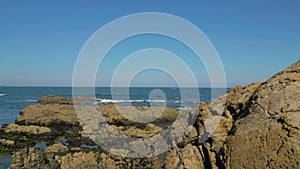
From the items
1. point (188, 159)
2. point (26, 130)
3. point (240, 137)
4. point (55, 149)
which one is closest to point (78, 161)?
point (188, 159)

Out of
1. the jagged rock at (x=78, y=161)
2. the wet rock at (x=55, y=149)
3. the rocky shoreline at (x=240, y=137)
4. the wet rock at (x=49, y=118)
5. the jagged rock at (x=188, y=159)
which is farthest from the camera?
the wet rock at (x=49, y=118)

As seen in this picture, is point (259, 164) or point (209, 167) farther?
point (209, 167)

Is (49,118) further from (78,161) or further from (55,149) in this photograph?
(78,161)

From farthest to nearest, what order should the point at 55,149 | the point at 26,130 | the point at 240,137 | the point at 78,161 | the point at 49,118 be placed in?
the point at 49,118 < the point at 26,130 < the point at 55,149 < the point at 78,161 < the point at 240,137

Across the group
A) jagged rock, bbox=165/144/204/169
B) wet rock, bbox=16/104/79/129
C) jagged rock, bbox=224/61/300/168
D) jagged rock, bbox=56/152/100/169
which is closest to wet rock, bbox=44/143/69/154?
jagged rock, bbox=56/152/100/169

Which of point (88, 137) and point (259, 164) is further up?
point (259, 164)

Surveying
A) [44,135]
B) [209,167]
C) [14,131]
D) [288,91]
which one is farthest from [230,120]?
[14,131]

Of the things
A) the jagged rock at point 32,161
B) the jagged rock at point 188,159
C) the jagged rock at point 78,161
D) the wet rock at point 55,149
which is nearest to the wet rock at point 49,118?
the wet rock at point 55,149

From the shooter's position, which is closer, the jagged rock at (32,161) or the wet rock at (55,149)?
the jagged rock at (32,161)

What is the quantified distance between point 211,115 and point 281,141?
155 inches

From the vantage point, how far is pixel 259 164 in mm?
7344

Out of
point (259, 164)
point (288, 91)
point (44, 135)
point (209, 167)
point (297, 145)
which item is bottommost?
point (44, 135)

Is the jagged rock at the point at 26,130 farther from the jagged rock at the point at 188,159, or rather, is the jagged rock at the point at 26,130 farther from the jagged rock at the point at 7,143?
the jagged rock at the point at 188,159

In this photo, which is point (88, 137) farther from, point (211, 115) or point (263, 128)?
point (263, 128)
